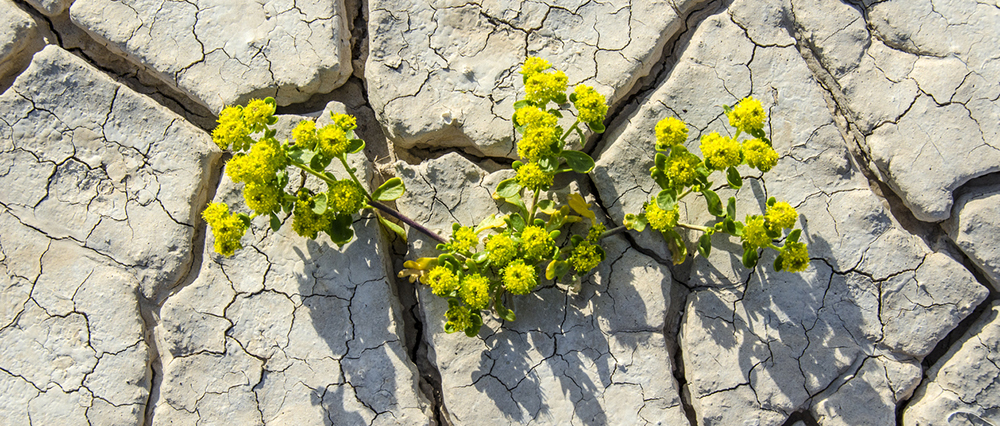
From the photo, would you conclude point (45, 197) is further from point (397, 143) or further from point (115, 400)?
point (397, 143)

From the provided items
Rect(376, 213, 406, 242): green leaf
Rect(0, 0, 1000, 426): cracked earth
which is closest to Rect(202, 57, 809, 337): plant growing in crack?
Rect(376, 213, 406, 242): green leaf

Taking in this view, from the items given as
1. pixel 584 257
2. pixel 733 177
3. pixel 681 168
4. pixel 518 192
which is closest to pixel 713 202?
pixel 733 177

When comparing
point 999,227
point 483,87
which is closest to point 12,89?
point 483,87

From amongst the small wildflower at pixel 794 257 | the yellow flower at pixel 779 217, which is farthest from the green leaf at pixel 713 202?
the small wildflower at pixel 794 257

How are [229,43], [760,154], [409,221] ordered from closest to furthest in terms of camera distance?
[760,154] < [409,221] < [229,43]

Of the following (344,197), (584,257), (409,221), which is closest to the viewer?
(344,197)

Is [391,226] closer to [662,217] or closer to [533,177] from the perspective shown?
[533,177]
